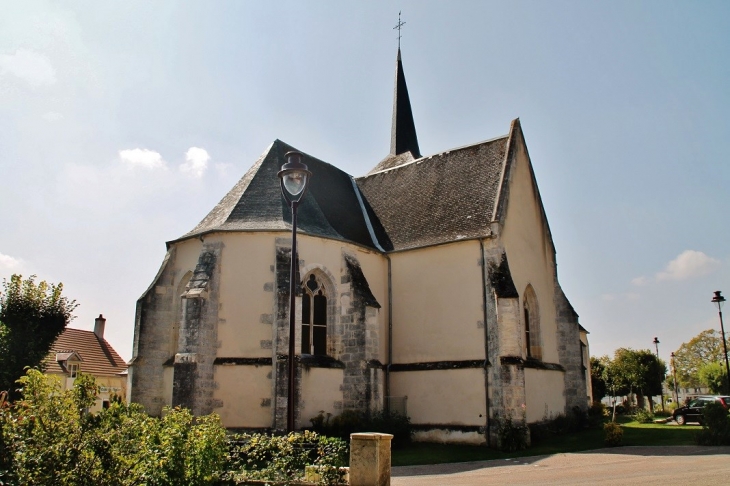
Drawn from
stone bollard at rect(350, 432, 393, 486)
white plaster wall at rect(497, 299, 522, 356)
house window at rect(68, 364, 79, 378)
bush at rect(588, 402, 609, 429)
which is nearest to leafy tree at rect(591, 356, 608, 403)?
bush at rect(588, 402, 609, 429)

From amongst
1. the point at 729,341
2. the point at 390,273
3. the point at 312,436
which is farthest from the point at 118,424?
the point at 729,341

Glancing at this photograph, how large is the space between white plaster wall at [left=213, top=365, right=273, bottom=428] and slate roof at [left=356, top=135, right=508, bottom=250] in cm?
720

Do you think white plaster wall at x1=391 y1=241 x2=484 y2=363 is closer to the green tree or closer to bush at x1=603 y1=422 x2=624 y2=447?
bush at x1=603 y1=422 x2=624 y2=447

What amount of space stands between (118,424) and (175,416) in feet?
2.53

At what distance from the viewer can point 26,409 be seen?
7.57 meters

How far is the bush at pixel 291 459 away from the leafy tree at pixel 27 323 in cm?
906

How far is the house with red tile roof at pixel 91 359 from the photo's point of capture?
33.6 meters

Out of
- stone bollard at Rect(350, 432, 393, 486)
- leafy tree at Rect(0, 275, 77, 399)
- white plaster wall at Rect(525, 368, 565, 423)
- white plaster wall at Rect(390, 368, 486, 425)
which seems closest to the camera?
stone bollard at Rect(350, 432, 393, 486)

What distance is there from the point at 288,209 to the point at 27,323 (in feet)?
27.0

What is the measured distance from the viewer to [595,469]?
12.1 meters

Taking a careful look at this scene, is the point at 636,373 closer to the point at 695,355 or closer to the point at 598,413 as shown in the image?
the point at 598,413

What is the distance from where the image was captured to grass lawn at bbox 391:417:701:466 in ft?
50.4

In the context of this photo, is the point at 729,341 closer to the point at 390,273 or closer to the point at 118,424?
the point at 390,273

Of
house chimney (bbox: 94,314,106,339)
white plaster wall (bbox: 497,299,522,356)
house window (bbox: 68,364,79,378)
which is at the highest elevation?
house chimney (bbox: 94,314,106,339)
